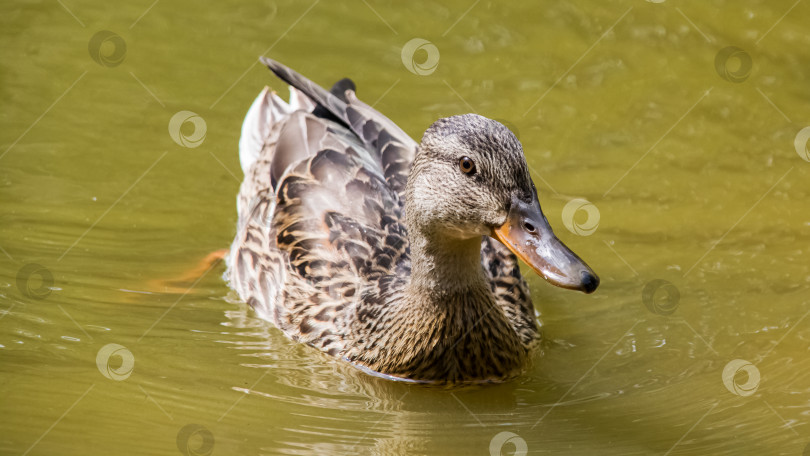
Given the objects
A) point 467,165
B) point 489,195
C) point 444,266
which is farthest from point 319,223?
point 489,195

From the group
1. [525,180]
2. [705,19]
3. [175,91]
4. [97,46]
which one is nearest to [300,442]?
[525,180]

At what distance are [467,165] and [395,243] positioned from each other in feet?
4.69

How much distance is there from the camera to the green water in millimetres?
6105

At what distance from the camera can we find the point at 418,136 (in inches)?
364

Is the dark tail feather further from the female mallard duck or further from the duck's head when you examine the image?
the duck's head

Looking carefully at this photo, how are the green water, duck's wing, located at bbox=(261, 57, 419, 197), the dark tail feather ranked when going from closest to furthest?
the green water
duck's wing, located at bbox=(261, 57, 419, 197)
the dark tail feather

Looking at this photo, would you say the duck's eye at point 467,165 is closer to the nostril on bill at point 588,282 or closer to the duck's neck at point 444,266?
the duck's neck at point 444,266

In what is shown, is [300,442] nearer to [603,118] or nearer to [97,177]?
[97,177]

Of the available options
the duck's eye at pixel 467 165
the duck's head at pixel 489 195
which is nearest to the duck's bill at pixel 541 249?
the duck's head at pixel 489 195

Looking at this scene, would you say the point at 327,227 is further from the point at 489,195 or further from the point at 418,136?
the point at 418,136

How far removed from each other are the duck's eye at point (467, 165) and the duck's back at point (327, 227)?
124 cm

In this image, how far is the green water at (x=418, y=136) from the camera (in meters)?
6.11

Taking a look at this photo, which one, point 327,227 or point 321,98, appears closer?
point 327,227

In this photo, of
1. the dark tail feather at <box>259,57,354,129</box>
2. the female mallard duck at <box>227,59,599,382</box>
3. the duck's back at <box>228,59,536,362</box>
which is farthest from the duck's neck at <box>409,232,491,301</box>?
the dark tail feather at <box>259,57,354,129</box>
